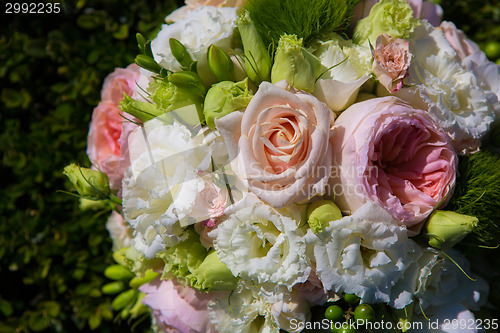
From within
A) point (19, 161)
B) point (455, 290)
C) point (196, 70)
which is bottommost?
point (455, 290)

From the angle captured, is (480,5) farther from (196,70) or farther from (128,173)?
(128,173)

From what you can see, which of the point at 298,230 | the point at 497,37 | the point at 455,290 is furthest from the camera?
the point at 497,37

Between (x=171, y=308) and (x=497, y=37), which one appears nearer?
(x=171, y=308)

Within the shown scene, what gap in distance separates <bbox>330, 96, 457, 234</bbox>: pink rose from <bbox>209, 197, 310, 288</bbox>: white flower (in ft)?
0.31

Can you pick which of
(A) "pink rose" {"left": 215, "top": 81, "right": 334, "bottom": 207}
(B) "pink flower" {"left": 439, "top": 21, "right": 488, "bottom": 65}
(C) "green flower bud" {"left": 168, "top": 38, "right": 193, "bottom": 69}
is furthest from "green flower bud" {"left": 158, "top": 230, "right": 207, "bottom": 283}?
(B) "pink flower" {"left": 439, "top": 21, "right": 488, "bottom": 65}

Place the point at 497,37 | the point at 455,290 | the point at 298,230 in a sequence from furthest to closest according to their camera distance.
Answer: the point at 497,37
the point at 455,290
the point at 298,230

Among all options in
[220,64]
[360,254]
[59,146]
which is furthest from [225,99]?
[59,146]

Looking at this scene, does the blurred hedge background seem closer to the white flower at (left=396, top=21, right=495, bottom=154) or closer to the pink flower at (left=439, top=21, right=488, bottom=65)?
the pink flower at (left=439, top=21, right=488, bottom=65)

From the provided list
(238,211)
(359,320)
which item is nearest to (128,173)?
(238,211)

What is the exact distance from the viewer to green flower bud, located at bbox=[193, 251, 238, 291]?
61 centimetres

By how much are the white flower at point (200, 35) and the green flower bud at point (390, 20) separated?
0.75 ft

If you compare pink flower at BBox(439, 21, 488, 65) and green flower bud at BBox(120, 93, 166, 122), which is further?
pink flower at BBox(439, 21, 488, 65)

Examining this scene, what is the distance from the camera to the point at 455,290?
69 centimetres

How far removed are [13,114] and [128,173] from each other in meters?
0.61
